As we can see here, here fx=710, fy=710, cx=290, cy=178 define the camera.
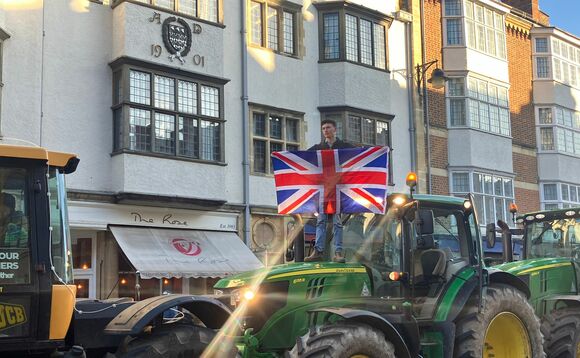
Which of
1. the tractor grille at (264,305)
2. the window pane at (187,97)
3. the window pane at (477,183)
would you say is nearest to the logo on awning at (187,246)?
the window pane at (187,97)

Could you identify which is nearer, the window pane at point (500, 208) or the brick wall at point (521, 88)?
the window pane at point (500, 208)

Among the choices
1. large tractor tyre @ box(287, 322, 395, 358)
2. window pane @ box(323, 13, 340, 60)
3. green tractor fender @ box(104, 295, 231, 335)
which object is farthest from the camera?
window pane @ box(323, 13, 340, 60)

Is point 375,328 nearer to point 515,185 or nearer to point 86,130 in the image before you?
point 86,130

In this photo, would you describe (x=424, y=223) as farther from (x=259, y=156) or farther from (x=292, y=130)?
(x=292, y=130)

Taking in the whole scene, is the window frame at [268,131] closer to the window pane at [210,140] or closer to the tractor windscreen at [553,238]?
the window pane at [210,140]

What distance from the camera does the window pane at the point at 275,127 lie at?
61.7ft

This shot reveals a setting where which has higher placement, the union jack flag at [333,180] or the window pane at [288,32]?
the window pane at [288,32]

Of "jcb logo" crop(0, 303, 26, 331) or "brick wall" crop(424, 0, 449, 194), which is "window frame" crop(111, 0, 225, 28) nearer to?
"brick wall" crop(424, 0, 449, 194)

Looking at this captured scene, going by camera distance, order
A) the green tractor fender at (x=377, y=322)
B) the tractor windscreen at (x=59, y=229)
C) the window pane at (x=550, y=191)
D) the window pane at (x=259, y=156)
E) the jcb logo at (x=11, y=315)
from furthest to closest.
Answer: the window pane at (x=550, y=191)
the window pane at (x=259, y=156)
the green tractor fender at (x=377, y=322)
the tractor windscreen at (x=59, y=229)
the jcb logo at (x=11, y=315)

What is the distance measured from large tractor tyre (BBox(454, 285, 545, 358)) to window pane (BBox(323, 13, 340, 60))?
12.6 m

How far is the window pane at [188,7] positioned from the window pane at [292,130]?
3836 millimetres

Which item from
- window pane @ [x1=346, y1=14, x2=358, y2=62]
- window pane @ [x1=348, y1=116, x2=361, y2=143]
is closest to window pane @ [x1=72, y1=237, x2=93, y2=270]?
window pane @ [x1=348, y1=116, x2=361, y2=143]

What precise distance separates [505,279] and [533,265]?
1.74 metres

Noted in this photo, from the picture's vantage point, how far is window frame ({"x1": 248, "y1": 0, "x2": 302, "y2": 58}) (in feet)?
62.2
